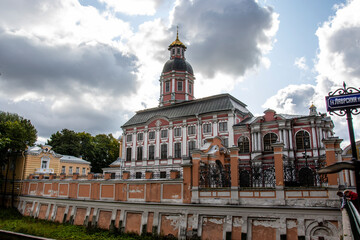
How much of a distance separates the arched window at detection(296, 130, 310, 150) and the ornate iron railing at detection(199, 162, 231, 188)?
60.1 feet

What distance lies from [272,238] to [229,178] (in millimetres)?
3519

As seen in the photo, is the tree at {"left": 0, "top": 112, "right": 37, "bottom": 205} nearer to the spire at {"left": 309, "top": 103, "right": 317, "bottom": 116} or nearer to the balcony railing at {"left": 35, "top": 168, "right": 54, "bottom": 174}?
the balcony railing at {"left": 35, "top": 168, "right": 54, "bottom": 174}

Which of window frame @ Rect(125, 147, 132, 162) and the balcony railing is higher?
window frame @ Rect(125, 147, 132, 162)

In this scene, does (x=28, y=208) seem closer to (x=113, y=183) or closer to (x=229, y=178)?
(x=113, y=183)

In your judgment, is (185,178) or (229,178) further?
(185,178)

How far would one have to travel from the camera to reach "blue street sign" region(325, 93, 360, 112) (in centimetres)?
866

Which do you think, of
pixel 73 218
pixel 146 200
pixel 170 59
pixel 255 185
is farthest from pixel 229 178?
pixel 170 59

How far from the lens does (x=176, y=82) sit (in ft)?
153

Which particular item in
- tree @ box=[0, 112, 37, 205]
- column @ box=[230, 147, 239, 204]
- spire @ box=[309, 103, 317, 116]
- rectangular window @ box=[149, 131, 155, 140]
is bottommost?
column @ box=[230, 147, 239, 204]

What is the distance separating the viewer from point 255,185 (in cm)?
1402

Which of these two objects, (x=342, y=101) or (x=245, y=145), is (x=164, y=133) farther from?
(x=342, y=101)

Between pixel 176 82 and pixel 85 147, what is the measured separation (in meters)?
27.2

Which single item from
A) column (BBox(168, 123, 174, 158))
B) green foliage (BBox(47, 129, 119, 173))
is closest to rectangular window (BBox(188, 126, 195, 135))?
column (BBox(168, 123, 174, 158))

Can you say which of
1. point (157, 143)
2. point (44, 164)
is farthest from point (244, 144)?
point (44, 164)
